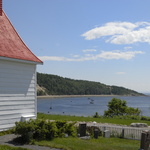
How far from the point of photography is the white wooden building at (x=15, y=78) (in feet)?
46.3

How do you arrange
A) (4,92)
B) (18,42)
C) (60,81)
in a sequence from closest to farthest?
1. (4,92)
2. (18,42)
3. (60,81)

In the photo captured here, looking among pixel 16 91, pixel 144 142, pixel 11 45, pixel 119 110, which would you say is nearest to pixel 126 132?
pixel 144 142

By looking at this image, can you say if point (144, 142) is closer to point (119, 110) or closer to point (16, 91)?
point (16, 91)

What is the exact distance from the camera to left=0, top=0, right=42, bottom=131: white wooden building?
14102 millimetres

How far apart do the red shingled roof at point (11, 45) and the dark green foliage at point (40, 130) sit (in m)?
3.62

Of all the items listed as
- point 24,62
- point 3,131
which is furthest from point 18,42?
point 3,131

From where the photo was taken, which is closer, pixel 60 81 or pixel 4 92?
pixel 4 92

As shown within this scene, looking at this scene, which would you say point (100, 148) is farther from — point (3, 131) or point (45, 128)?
point (3, 131)

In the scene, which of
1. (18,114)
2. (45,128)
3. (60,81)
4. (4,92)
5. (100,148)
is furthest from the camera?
(60,81)

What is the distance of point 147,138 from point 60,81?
581 ft

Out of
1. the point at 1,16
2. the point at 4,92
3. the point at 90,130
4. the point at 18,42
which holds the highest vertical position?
the point at 1,16

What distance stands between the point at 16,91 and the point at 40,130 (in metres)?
3.04

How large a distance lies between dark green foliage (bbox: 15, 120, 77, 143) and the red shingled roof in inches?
143

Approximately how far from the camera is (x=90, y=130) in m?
17.1
